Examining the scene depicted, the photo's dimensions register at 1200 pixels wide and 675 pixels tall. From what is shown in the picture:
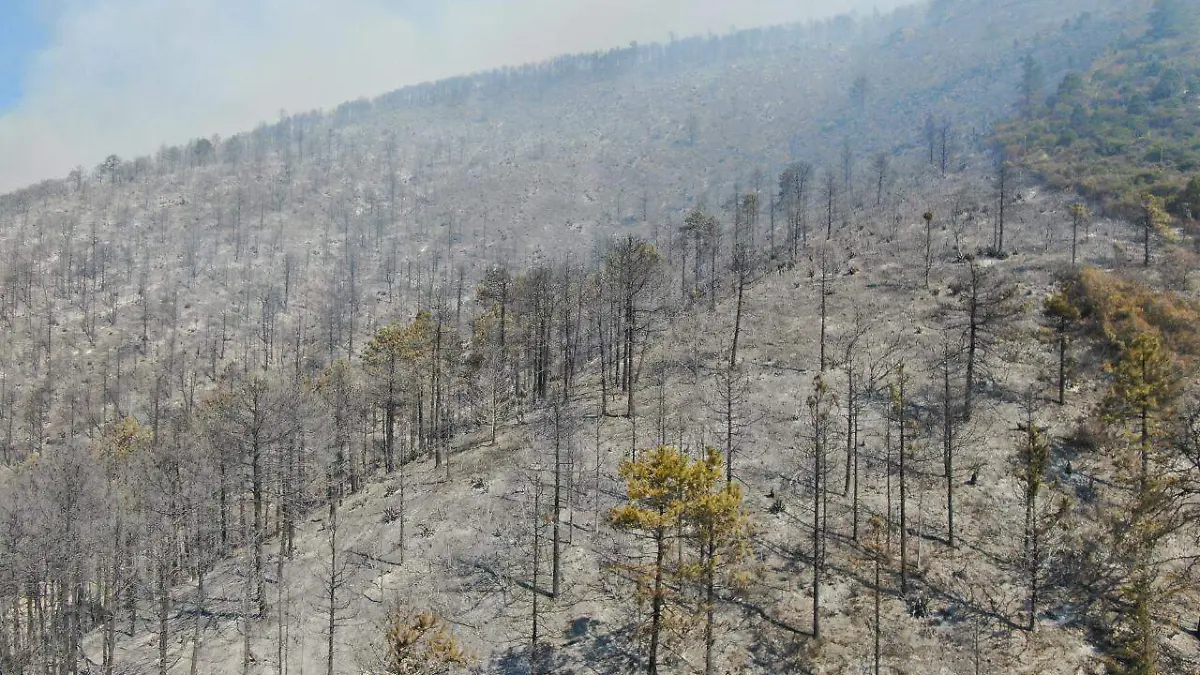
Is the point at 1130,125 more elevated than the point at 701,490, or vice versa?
the point at 1130,125

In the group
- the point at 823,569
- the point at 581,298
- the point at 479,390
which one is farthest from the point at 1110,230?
the point at 479,390

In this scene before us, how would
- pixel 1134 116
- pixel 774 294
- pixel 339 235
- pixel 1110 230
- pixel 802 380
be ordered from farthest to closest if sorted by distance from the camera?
1. pixel 339 235
2. pixel 1134 116
3. pixel 1110 230
4. pixel 774 294
5. pixel 802 380

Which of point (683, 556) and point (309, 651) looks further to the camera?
point (683, 556)

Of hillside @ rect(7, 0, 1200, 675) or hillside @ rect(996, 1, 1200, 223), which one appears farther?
hillside @ rect(996, 1, 1200, 223)

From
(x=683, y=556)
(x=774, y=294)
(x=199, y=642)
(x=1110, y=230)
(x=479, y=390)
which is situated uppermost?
(x=1110, y=230)

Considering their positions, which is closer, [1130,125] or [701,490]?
[701,490]

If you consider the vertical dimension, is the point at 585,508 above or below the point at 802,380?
below

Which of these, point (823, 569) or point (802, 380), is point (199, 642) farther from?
point (802, 380)

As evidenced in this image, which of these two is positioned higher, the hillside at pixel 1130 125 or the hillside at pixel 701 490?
the hillside at pixel 1130 125

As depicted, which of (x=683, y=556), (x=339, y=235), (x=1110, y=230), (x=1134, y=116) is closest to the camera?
(x=683, y=556)

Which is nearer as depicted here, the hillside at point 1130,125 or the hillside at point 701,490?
the hillside at point 701,490

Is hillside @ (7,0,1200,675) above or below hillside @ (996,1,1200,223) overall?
below
